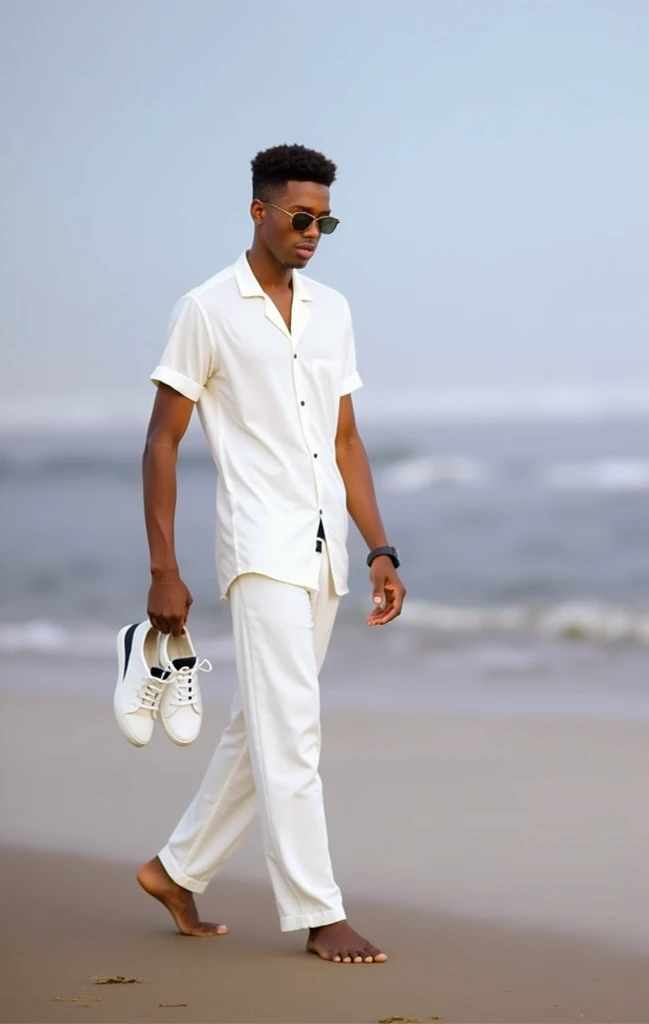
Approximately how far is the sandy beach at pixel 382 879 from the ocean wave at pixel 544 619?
322 centimetres

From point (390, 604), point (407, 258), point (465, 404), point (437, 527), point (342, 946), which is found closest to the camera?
point (342, 946)

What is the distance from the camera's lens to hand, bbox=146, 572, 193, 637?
3.10m

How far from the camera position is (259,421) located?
3.16 metres

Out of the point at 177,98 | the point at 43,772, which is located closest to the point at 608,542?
the point at 177,98

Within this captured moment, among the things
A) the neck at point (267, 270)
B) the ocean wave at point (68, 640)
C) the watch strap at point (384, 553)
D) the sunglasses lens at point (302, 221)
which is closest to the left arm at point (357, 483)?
the watch strap at point (384, 553)

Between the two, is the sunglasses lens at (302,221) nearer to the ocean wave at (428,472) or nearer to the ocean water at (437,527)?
the ocean water at (437,527)

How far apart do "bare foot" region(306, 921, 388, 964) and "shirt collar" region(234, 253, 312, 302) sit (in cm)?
120

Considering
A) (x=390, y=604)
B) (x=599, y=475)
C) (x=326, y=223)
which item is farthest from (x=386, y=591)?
(x=599, y=475)

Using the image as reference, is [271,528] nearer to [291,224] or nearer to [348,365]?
[348,365]

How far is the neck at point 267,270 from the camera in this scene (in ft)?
10.7

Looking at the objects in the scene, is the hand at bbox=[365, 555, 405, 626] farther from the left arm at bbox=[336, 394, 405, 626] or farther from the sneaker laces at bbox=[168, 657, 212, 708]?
the sneaker laces at bbox=[168, 657, 212, 708]

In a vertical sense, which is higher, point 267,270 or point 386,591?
point 267,270

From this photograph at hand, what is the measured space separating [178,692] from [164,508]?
35 cm

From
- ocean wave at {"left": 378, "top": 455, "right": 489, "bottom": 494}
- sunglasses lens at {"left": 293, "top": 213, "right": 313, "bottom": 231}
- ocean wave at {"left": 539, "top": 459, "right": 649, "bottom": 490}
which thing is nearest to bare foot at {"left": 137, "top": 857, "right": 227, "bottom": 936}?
sunglasses lens at {"left": 293, "top": 213, "right": 313, "bottom": 231}
